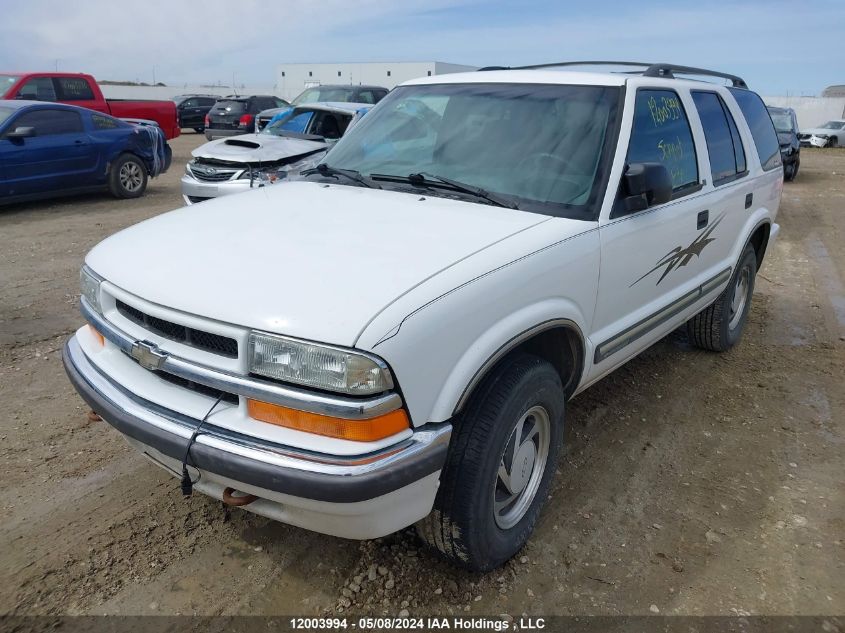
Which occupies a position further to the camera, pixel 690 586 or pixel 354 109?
pixel 354 109

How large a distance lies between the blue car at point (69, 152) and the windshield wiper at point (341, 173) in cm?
743

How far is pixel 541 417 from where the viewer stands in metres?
2.83

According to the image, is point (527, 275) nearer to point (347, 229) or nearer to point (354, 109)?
point (347, 229)

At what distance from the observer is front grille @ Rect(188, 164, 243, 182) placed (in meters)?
8.54

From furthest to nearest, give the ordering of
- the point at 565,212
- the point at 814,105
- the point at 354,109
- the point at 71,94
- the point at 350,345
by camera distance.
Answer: the point at 814,105 → the point at 71,94 → the point at 354,109 → the point at 565,212 → the point at 350,345

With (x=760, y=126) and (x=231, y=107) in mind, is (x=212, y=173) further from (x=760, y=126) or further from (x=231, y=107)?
(x=231, y=107)

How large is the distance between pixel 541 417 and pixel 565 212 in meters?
0.89

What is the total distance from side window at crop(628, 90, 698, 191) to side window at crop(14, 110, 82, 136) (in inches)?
355

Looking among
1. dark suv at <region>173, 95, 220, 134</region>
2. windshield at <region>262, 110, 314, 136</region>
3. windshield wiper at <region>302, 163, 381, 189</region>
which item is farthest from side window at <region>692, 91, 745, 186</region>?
dark suv at <region>173, 95, 220, 134</region>

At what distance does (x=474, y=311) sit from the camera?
228 cm

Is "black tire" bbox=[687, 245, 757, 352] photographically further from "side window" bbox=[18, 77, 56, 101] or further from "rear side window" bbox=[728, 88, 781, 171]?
"side window" bbox=[18, 77, 56, 101]

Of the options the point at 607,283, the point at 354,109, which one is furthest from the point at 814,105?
the point at 607,283

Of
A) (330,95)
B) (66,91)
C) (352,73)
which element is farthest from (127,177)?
(352,73)

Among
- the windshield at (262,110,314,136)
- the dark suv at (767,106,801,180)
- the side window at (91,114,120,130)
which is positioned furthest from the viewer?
the dark suv at (767,106,801,180)
